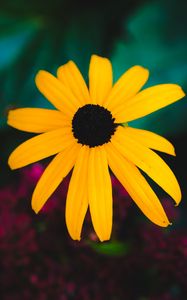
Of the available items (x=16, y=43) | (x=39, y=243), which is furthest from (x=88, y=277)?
(x=16, y=43)

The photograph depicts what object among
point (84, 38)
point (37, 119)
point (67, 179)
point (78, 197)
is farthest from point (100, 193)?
point (84, 38)

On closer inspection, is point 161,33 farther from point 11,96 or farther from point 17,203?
point 17,203

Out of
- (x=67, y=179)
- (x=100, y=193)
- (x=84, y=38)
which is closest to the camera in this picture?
(x=100, y=193)

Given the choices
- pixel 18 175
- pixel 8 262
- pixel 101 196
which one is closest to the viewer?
pixel 101 196

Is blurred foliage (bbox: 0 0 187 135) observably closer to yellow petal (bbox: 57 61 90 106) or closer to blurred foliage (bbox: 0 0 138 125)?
blurred foliage (bbox: 0 0 138 125)

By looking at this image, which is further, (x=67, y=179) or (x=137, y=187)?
(x=67, y=179)

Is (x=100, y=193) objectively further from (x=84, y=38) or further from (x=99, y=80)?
(x=84, y=38)

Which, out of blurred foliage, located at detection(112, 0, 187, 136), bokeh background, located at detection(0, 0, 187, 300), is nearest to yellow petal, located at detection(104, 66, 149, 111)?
bokeh background, located at detection(0, 0, 187, 300)
